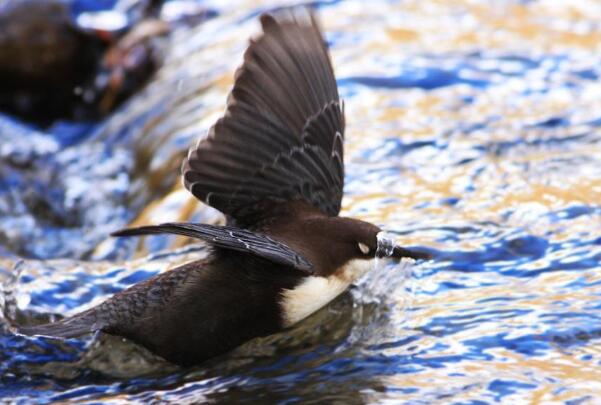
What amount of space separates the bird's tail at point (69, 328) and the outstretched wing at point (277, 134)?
2.10ft

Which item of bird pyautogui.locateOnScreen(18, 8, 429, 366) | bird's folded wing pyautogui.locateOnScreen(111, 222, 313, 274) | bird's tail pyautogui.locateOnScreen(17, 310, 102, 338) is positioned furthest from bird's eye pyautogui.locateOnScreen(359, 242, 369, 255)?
bird's tail pyautogui.locateOnScreen(17, 310, 102, 338)

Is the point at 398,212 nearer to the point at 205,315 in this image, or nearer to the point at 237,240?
the point at 205,315

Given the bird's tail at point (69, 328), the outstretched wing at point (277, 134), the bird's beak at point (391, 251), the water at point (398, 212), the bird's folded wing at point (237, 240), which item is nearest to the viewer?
the bird's folded wing at point (237, 240)

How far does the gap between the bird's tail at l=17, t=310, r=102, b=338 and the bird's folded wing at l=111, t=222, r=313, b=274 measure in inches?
18.4

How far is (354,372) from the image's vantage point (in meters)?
3.65

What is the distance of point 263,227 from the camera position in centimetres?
407

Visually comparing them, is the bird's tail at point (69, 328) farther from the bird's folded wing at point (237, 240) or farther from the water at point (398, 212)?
the bird's folded wing at point (237, 240)

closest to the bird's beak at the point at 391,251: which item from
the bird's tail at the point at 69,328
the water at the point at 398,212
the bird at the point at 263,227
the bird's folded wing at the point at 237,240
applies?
the bird at the point at 263,227

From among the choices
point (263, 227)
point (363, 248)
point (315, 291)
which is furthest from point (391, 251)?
point (263, 227)

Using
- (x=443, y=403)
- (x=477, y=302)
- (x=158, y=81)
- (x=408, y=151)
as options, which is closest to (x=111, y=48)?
(x=158, y=81)

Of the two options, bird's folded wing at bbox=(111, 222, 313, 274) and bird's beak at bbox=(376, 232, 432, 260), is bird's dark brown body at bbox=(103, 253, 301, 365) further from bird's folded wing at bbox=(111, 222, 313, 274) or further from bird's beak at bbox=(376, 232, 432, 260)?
bird's beak at bbox=(376, 232, 432, 260)

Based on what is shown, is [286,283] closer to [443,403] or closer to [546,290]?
[443,403]

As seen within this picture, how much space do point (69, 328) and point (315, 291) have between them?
0.83 metres

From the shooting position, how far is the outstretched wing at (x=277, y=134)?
4047 millimetres
